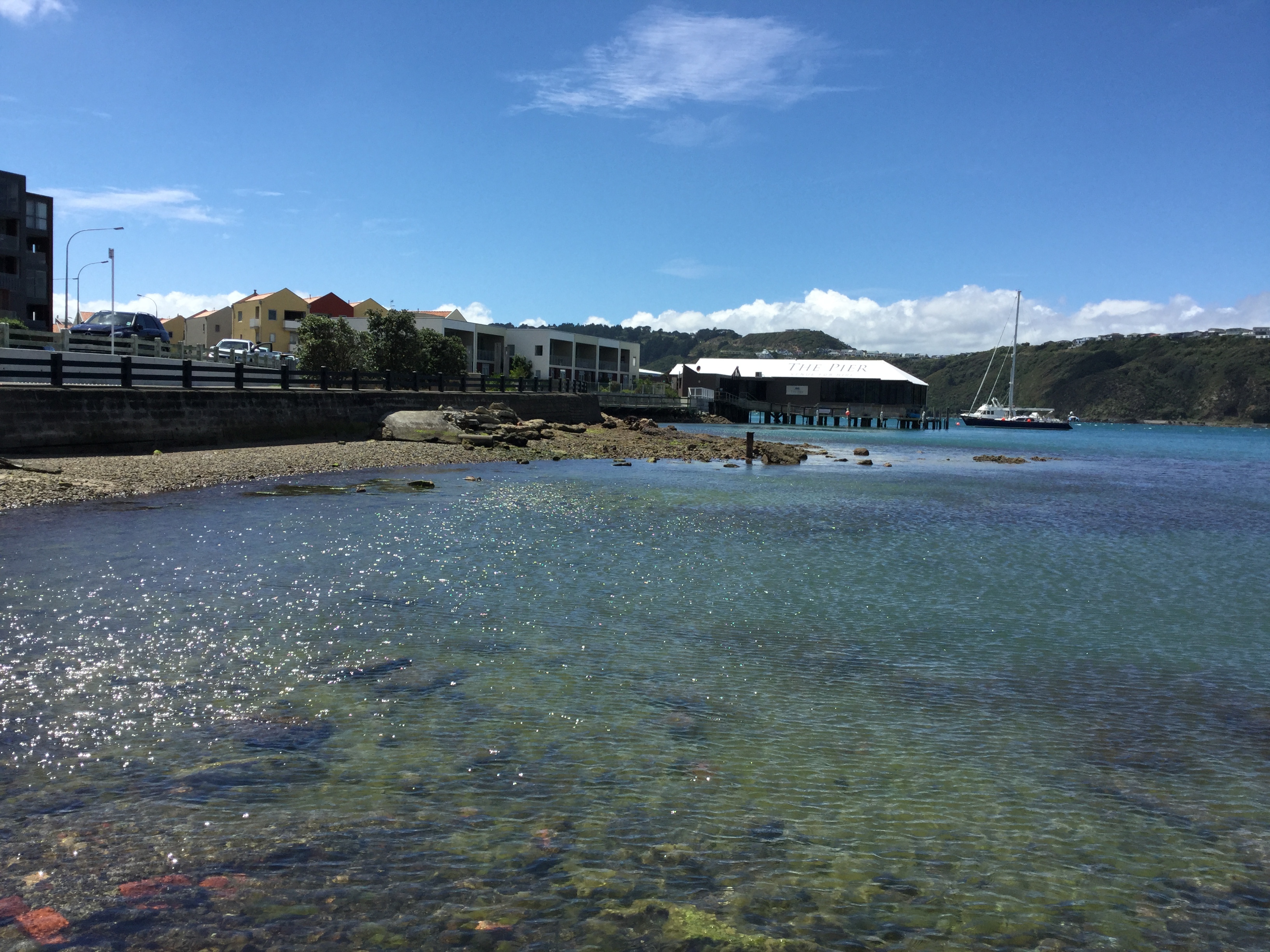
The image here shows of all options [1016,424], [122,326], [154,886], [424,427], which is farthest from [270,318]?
[154,886]

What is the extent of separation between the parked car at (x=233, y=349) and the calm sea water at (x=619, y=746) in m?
33.0

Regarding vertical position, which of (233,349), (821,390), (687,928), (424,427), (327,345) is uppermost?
(327,345)

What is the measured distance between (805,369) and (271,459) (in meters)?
85.9

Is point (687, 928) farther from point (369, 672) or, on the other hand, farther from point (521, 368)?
point (521, 368)

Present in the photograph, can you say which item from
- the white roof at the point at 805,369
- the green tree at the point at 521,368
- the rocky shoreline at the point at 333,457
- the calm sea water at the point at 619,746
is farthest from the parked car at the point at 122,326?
the white roof at the point at 805,369

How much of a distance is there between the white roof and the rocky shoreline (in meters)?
51.6

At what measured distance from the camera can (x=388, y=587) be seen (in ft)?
42.9

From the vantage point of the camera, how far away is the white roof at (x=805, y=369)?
10406cm

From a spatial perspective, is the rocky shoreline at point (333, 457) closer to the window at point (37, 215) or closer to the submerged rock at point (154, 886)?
the submerged rock at point (154, 886)

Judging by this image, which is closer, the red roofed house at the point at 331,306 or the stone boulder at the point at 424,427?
the stone boulder at the point at 424,427

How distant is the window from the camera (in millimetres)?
68438

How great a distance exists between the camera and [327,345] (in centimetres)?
6462

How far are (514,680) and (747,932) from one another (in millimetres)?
4512

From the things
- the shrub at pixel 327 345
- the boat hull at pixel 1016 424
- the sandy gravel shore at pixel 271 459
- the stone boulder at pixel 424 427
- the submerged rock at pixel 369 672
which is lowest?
the submerged rock at pixel 369 672
